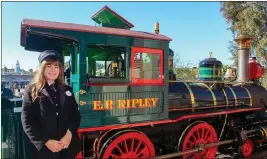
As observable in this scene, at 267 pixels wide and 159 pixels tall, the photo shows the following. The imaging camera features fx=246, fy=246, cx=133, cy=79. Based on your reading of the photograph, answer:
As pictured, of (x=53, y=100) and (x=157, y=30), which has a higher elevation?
(x=157, y=30)

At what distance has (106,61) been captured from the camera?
394 cm

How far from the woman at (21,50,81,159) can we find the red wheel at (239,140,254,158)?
4403mm

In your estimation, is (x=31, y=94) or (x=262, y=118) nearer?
(x=31, y=94)

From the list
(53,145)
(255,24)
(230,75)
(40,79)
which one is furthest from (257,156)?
(255,24)

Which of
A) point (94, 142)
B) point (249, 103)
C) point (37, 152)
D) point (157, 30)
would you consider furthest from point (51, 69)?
point (249, 103)

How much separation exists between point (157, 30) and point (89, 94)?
2189 mm

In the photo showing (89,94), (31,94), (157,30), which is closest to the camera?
(31,94)

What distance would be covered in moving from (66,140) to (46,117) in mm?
327

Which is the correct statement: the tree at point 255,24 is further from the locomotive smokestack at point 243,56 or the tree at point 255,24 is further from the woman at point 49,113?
the woman at point 49,113

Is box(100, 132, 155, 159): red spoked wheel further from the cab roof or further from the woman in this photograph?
the cab roof

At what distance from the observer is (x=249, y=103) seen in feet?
20.2

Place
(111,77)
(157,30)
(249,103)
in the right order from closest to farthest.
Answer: (111,77), (157,30), (249,103)

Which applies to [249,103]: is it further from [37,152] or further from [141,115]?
[37,152]

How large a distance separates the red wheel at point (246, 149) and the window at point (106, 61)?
363 cm
